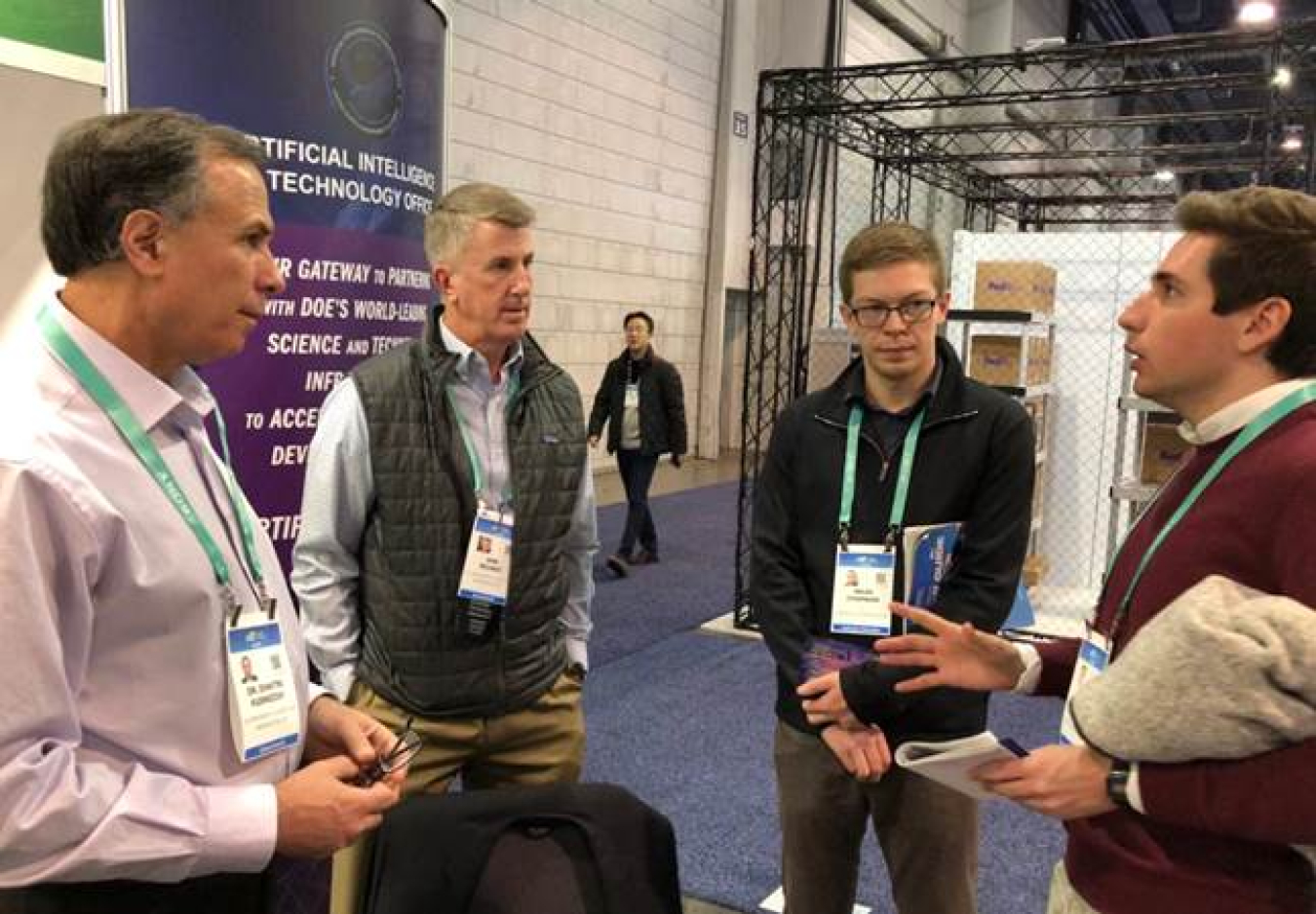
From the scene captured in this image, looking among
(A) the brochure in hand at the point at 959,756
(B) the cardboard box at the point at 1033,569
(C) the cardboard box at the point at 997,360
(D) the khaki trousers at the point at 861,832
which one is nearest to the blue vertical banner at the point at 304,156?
(D) the khaki trousers at the point at 861,832

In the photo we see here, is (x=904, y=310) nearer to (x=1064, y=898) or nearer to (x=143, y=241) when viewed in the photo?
(x=1064, y=898)

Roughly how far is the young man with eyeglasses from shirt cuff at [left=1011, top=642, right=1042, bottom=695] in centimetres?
26

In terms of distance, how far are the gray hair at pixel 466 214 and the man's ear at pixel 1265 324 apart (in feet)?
3.85

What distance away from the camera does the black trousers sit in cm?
99

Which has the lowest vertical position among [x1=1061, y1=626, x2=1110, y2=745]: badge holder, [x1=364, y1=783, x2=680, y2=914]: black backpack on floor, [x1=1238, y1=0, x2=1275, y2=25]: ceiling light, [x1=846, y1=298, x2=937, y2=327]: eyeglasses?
[x1=364, y1=783, x2=680, y2=914]: black backpack on floor

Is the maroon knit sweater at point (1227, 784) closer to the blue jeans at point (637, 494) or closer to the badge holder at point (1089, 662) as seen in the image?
the badge holder at point (1089, 662)

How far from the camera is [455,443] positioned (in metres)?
1.82

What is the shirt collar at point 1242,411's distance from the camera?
1096 millimetres

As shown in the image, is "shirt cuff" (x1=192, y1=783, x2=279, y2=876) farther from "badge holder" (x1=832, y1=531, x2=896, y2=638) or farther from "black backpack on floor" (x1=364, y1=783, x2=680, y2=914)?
"badge holder" (x1=832, y1=531, x2=896, y2=638)

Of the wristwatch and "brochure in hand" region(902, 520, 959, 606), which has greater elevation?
"brochure in hand" region(902, 520, 959, 606)

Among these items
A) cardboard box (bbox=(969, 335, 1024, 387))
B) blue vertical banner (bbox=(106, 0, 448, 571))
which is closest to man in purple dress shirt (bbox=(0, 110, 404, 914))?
blue vertical banner (bbox=(106, 0, 448, 571))

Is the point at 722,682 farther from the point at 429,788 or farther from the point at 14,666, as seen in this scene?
the point at 14,666

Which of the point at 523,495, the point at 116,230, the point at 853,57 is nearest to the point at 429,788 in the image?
the point at 523,495

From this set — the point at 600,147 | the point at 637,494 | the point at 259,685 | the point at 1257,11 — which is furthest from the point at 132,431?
the point at 1257,11
